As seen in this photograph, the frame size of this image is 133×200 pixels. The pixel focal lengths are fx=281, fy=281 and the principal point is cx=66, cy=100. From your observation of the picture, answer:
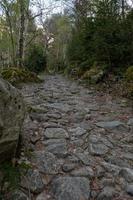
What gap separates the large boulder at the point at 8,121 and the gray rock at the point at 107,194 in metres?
1.09

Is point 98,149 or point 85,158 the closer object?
point 85,158

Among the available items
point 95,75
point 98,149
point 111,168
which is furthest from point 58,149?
point 95,75

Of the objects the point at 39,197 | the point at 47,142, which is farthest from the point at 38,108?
the point at 39,197

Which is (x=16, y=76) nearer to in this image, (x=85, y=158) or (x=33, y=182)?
(x=85, y=158)

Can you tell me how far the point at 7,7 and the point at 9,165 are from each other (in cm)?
1145

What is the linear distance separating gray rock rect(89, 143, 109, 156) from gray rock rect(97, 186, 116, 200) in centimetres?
85

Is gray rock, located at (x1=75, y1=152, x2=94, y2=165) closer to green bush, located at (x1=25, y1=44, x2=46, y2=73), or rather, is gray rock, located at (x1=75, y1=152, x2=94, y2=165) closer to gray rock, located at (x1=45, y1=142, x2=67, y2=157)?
gray rock, located at (x1=45, y1=142, x2=67, y2=157)

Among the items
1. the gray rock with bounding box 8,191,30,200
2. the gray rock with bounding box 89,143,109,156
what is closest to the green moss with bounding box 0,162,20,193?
the gray rock with bounding box 8,191,30,200

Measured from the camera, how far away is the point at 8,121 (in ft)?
10.3

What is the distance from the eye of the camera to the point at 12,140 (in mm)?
3111

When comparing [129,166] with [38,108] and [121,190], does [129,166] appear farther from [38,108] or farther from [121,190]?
[38,108]

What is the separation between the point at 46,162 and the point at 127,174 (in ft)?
3.25

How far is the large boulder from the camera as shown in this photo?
304 cm

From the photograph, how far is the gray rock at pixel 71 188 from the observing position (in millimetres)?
2908
